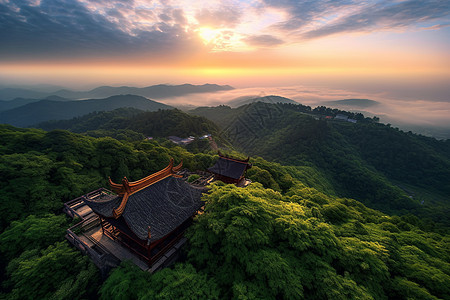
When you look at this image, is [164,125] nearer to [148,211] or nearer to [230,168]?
[230,168]

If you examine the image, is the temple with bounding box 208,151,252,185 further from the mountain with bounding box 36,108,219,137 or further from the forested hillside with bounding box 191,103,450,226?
the mountain with bounding box 36,108,219,137

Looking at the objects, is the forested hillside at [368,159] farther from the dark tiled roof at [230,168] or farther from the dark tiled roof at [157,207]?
the dark tiled roof at [157,207]

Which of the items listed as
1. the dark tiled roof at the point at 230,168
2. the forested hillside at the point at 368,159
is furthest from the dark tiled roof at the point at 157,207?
the forested hillside at the point at 368,159

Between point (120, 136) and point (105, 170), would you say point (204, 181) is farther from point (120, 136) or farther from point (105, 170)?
point (120, 136)

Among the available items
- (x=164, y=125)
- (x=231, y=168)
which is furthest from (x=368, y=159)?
(x=164, y=125)

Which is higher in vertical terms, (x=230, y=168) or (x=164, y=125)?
(x=230, y=168)

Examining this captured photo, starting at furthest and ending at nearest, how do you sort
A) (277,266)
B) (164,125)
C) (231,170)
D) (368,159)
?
(164,125)
(368,159)
(231,170)
(277,266)
